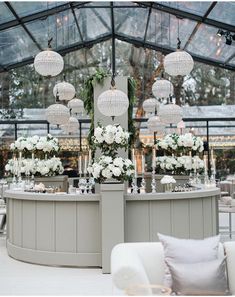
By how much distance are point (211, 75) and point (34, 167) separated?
894 cm

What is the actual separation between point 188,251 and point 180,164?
7.09m

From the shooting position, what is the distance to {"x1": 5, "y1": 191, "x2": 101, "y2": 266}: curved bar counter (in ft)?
21.7

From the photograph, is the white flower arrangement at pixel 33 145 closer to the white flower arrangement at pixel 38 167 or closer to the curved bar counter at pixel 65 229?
the white flower arrangement at pixel 38 167

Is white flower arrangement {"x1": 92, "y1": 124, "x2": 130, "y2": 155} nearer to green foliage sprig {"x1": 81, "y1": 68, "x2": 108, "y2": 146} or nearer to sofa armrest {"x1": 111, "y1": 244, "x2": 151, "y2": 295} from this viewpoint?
green foliage sprig {"x1": 81, "y1": 68, "x2": 108, "y2": 146}

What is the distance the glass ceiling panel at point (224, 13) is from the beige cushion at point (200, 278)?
9.71 m

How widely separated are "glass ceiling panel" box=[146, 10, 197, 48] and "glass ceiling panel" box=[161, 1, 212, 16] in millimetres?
691

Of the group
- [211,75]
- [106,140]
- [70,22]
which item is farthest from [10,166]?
[211,75]

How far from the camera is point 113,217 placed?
6336 mm

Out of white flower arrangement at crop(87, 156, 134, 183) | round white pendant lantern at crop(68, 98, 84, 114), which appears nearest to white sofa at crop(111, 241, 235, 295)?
white flower arrangement at crop(87, 156, 134, 183)

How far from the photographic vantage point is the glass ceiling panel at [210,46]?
559 inches

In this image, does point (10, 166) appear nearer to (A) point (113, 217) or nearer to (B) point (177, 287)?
(A) point (113, 217)

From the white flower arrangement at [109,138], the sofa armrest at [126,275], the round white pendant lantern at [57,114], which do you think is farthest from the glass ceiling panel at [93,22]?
the sofa armrest at [126,275]

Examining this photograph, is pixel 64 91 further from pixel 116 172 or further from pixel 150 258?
pixel 150 258

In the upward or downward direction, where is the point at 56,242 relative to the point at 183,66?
downward
